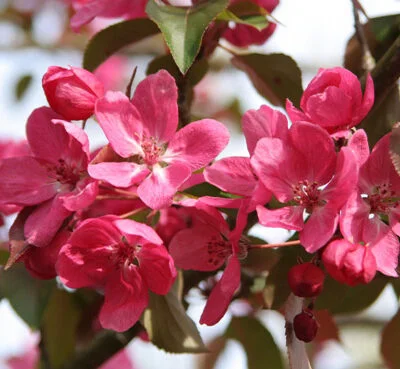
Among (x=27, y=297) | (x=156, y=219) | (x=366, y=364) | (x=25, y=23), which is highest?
(x=156, y=219)

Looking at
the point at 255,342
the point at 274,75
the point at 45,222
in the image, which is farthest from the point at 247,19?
the point at 255,342

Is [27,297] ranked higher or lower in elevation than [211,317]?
lower

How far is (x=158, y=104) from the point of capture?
1276 mm

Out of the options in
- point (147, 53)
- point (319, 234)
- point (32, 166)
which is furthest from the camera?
point (147, 53)

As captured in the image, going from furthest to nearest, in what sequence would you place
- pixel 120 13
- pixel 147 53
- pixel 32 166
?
pixel 147 53
pixel 120 13
pixel 32 166

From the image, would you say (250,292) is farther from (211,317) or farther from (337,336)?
(211,317)

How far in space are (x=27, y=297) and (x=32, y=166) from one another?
0.28 m

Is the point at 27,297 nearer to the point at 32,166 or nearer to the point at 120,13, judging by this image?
the point at 32,166

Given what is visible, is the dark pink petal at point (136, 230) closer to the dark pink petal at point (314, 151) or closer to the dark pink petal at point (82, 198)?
the dark pink petal at point (82, 198)

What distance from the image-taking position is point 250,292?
1587mm

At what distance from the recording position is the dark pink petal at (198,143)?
124cm

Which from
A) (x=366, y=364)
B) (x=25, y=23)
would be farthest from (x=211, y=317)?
(x=25, y=23)

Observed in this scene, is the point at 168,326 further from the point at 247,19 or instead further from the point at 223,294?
the point at 247,19

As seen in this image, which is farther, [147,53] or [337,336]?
[147,53]
